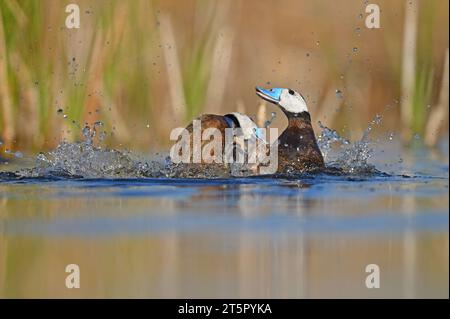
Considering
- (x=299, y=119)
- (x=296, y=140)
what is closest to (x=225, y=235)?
(x=296, y=140)

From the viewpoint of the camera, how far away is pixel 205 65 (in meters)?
9.05

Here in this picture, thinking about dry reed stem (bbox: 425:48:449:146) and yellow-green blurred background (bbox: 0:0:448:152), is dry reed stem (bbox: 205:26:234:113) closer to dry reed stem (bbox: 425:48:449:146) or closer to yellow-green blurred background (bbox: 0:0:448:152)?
yellow-green blurred background (bbox: 0:0:448:152)

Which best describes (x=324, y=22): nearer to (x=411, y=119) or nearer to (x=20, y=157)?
(x=411, y=119)

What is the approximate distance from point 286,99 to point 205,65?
0.96 m

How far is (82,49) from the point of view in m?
8.71

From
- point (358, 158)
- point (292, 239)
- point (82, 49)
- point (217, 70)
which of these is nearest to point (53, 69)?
point (82, 49)

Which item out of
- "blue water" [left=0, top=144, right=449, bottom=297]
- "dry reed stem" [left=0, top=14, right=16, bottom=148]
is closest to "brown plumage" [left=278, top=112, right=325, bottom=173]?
"blue water" [left=0, top=144, right=449, bottom=297]

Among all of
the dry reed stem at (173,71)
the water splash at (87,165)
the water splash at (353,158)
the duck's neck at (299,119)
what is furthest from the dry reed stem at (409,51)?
the water splash at (87,165)

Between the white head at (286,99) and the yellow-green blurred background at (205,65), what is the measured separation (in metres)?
0.73

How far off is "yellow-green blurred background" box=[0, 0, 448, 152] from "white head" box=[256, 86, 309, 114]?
0.73 m

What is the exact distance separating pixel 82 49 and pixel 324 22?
261 cm

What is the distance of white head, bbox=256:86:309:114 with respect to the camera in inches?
329

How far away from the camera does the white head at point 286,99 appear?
8367mm

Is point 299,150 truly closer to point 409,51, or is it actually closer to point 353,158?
point 353,158
